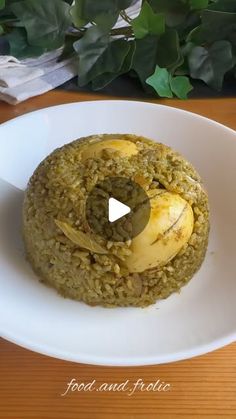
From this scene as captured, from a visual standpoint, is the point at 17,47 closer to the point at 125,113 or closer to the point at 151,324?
the point at 125,113

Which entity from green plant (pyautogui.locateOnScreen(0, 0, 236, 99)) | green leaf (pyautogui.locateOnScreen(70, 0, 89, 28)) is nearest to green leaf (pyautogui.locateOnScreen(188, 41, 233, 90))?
green plant (pyautogui.locateOnScreen(0, 0, 236, 99))

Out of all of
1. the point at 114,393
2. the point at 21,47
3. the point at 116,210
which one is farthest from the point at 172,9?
the point at 114,393

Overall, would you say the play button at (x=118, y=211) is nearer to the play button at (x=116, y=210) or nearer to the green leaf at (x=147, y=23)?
the play button at (x=116, y=210)

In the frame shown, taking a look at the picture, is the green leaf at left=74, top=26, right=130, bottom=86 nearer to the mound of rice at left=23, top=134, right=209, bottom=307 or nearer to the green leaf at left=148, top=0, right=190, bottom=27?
the green leaf at left=148, top=0, right=190, bottom=27

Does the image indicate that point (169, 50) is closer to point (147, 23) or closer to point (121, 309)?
point (147, 23)

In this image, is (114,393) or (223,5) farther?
(223,5)

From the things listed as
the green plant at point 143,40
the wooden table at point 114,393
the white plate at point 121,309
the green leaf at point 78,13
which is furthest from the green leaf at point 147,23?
the wooden table at point 114,393
